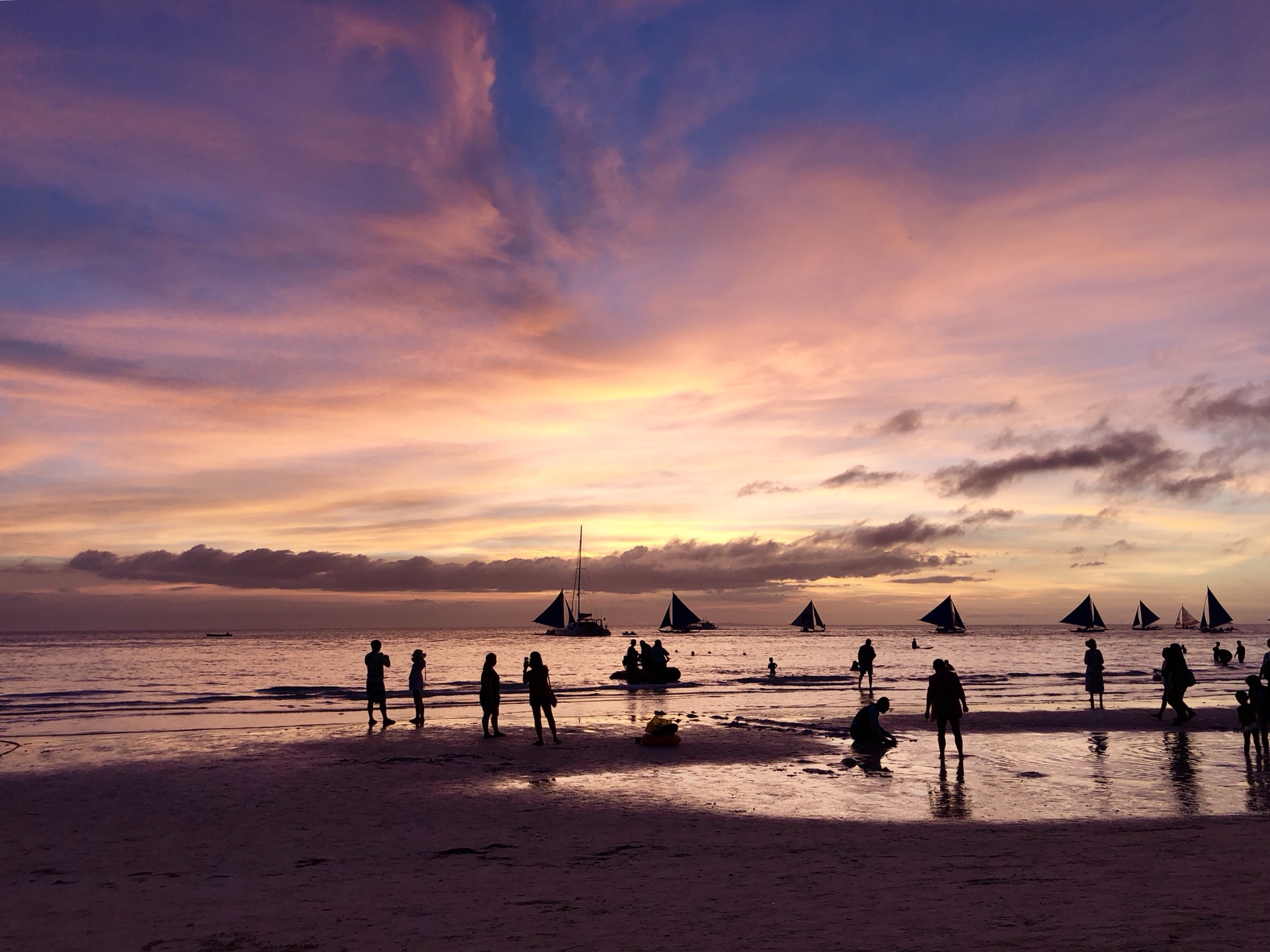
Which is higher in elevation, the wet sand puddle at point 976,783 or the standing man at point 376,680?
the standing man at point 376,680

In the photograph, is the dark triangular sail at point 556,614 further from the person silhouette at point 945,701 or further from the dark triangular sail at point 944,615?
the person silhouette at point 945,701

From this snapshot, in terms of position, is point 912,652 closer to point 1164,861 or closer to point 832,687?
point 832,687

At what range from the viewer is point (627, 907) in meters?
8.27

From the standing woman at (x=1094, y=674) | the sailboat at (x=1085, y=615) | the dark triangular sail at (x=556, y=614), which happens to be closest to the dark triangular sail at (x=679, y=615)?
the dark triangular sail at (x=556, y=614)

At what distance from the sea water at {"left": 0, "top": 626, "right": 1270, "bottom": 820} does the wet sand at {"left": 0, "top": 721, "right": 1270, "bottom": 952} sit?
1.59 meters

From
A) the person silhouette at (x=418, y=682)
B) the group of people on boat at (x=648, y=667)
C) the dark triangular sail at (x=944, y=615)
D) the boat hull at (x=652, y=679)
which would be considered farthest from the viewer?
the dark triangular sail at (x=944, y=615)

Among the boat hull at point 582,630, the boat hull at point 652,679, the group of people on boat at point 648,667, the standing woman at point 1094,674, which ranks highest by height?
the standing woman at point 1094,674

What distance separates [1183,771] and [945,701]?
169 inches

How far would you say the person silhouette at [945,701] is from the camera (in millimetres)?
16938

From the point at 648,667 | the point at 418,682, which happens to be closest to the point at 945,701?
the point at 418,682

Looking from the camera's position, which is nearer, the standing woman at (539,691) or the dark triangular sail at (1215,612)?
the standing woman at (539,691)

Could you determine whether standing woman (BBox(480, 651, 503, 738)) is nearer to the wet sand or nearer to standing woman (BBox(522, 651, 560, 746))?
standing woman (BBox(522, 651, 560, 746))

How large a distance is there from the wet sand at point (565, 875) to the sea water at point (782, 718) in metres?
1.59

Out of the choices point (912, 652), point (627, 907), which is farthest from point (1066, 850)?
point (912, 652)
